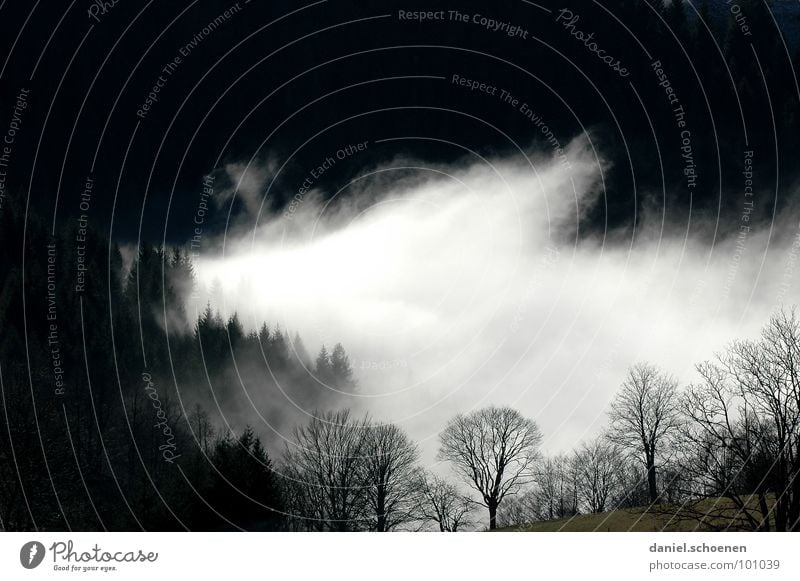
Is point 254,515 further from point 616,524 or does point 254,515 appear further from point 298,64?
point 298,64

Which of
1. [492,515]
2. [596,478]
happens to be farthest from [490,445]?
[596,478]

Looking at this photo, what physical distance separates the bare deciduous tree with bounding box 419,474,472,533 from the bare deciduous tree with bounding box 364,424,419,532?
2241 millimetres

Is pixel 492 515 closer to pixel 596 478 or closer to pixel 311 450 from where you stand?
pixel 311 450

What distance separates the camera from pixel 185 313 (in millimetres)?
66875

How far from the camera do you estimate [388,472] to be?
4356cm

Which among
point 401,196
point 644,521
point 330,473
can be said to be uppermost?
point 401,196

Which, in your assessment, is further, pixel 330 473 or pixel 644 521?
pixel 644 521

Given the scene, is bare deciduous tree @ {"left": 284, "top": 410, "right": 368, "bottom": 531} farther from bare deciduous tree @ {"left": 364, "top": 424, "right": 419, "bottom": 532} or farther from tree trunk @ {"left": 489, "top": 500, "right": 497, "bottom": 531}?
tree trunk @ {"left": 489, "top": 500, "right": 497, "bottom": 531}

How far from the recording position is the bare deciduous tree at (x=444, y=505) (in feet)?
151

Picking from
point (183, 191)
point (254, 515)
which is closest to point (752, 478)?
point (254, 515)

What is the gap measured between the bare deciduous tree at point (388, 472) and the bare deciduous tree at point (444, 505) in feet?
7.35

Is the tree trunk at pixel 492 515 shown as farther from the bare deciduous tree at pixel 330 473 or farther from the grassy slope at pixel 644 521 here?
the bare deciduous tree at pixel 330 473

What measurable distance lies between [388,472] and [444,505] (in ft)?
18.6

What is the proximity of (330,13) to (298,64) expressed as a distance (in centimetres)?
467
